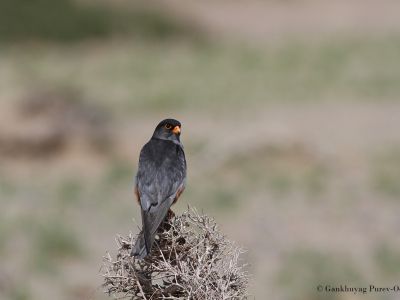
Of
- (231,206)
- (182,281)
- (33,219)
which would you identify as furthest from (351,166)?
(182,281)

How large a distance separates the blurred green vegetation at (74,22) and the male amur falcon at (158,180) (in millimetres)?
25751

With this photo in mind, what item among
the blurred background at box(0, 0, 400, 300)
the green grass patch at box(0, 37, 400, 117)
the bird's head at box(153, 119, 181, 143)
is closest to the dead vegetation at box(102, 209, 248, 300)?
the bird's head at box(153, 119, 181, 143)

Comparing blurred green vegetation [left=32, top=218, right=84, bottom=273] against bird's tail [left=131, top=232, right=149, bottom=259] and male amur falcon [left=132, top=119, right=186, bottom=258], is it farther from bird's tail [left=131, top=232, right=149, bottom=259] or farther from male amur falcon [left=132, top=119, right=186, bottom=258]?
bird's tail [left=131, top=232, right=149, bottom=259]

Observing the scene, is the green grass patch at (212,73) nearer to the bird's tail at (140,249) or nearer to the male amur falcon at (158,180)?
the male amur falcon at (158,180)

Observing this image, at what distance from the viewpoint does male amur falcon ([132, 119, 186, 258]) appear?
5.60 meters

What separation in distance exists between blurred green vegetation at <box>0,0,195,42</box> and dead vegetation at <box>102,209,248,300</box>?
26.7 m

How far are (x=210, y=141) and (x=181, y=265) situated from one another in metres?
12.5

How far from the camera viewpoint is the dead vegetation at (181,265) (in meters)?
5.29

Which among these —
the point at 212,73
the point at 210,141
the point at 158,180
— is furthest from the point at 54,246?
the point at 212,73

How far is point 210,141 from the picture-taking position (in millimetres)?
17734

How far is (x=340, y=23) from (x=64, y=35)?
33.8ft

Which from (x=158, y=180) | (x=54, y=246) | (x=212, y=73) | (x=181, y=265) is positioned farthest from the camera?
(x=212, y=73)

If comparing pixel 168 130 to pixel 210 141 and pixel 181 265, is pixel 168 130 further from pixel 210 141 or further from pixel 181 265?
pixel 210 141

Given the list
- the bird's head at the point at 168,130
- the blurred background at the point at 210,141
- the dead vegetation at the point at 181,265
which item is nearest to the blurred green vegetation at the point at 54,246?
the blurred background at the point at 210,141
